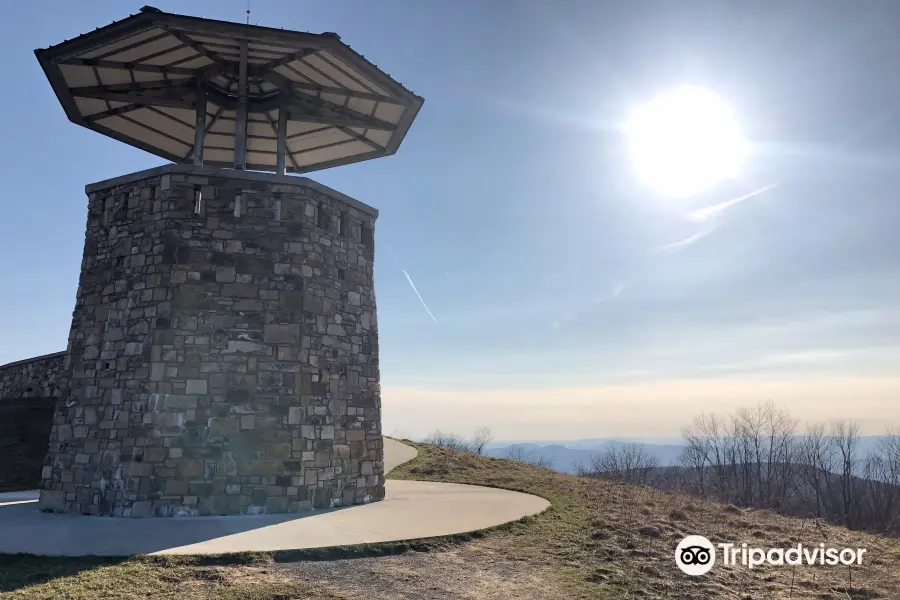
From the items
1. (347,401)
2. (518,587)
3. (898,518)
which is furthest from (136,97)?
(898,518)

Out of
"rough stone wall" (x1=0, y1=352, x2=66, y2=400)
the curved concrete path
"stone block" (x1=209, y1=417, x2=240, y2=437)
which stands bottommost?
the curved concrete path

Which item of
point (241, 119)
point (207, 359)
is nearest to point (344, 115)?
point (241, 119)

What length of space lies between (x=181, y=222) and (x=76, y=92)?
4.64m

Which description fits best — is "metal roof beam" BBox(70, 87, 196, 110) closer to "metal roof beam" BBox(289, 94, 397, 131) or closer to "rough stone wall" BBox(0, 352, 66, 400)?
"metal roof beam" BBox(289, 94, 397, 131)

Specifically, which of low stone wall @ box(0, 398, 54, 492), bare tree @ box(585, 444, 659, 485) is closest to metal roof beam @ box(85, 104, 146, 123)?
low stone wall @ box(0, 398, 54, 492)

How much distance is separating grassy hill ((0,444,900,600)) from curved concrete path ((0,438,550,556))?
0.40 m

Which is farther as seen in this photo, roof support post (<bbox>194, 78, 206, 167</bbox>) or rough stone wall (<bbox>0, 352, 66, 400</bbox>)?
rough stone wall (<bbox>0, 352, 66, 400</bbox>)

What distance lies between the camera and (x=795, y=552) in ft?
29.7

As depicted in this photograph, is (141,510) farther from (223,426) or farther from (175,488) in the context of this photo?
(223,426)

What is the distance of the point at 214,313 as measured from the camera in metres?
10.8

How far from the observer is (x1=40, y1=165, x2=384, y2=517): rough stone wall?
400 inches

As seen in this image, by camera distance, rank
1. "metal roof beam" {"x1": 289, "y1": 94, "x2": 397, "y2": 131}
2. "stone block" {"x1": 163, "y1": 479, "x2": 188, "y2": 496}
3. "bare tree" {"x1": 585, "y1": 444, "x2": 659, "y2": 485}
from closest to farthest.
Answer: "stone block" {"x1": 163, "y1": 479, "x2": 188, "y2": 496} → "metal roof beam" {"x1": 289, "y1": 94, "x2": 397, "y2": 131} → "bare tree" {"x1": 585, "y1": 444, "x2": 659, "y2": 485}

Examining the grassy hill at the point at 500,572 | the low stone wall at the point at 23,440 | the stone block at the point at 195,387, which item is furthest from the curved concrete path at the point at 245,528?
the low stone wall at the point at 23,440

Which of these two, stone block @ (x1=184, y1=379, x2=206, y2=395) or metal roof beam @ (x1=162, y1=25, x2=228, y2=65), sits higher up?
metal roof beam @ (x1=162, y1=25, x2=228, y2=65)
